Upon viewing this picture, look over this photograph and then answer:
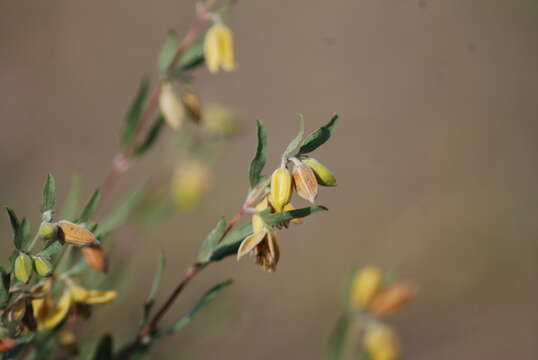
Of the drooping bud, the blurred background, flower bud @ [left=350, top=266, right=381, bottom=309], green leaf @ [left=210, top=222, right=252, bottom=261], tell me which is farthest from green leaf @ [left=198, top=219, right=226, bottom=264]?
the blurred background

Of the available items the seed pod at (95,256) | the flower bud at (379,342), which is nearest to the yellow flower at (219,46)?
the seed pod at (95,256)

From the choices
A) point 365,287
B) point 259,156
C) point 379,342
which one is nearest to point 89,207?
point 259,156

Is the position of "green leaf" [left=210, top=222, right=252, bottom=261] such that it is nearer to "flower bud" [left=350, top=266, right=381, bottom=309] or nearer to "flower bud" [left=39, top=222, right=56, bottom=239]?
"flower bud" [left=39, top=222, right=56, bottom=239]

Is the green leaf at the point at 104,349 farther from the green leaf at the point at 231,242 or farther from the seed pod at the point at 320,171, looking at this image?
the seed pod at the point at 320,171

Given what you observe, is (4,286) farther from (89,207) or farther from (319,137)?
(319,137)

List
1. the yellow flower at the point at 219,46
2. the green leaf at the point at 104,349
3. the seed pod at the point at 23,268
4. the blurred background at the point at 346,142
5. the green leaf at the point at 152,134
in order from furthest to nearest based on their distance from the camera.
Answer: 1. the blurred background at the point at 346,142
2. the green leaf at the point at 152,134
3. the yellow flower at the point at 219,46
4. the green leaf at the point at 104,349
5. the seed pod at the point at 23,268

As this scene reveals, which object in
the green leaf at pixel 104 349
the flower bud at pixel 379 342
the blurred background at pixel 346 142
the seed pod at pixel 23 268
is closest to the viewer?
the seed pod at pixel 23 268
